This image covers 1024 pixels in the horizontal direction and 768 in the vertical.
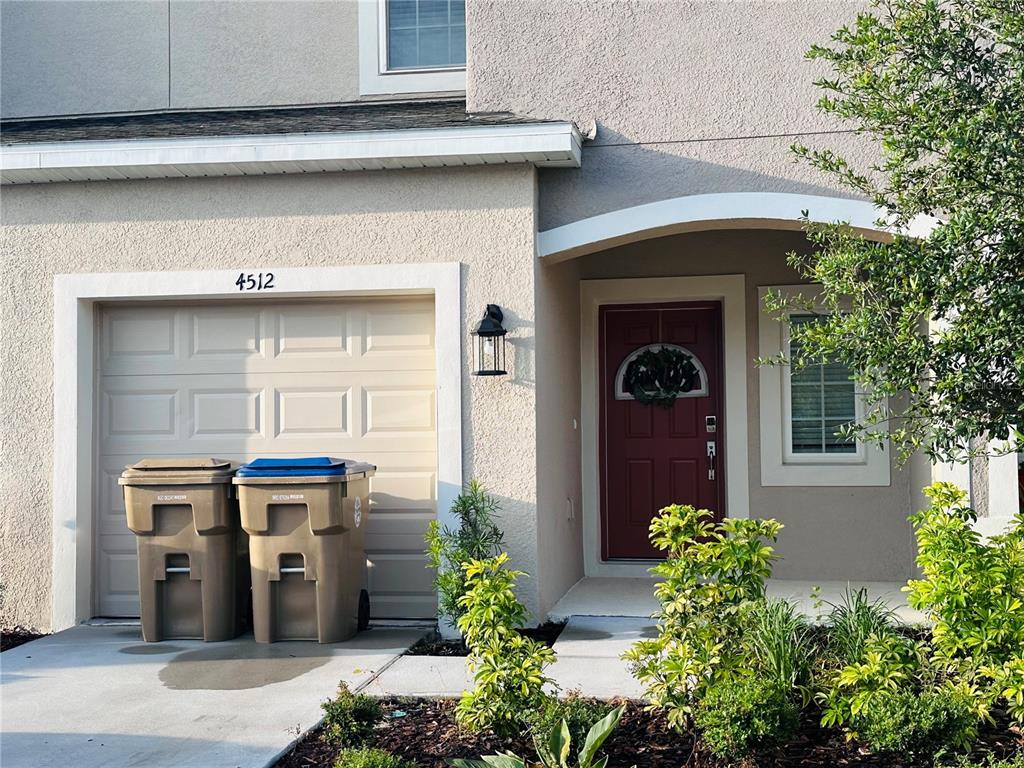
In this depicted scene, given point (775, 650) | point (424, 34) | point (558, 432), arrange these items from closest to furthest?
point (775, 650) < point (558, 432) < point (424, 34)

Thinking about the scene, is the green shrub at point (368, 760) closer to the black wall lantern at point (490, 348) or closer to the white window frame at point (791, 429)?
the black wall lantern at point (490, 348)

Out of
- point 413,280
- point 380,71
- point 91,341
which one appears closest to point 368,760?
point 413,280

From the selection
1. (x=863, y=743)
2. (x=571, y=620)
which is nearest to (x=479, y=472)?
(x=571, y=620)

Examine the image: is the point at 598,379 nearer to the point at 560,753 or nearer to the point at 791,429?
the point at 791,429

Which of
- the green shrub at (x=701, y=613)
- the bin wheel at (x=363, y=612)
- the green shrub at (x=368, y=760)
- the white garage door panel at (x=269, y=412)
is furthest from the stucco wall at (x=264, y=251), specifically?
the green shrub at (x=368, y=760)

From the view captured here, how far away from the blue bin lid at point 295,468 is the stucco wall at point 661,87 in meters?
2.26

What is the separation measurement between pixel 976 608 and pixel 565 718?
6.07ft

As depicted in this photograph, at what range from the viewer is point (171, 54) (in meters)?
10.3

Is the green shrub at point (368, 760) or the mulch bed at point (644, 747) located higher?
the green shrub at point (368, 760)

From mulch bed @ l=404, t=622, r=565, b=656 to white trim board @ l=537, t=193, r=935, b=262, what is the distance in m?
2.57

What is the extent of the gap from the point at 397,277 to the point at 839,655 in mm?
3959

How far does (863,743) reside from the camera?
4973mm

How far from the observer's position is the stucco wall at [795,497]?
924 cm

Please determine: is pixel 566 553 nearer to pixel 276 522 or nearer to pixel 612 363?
pixel 612 363
